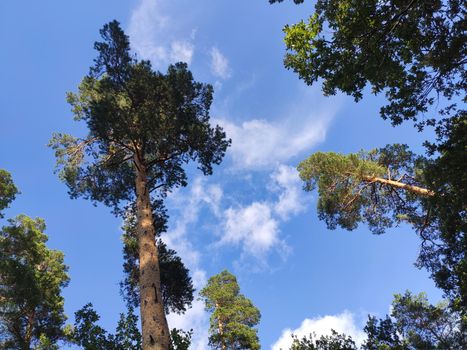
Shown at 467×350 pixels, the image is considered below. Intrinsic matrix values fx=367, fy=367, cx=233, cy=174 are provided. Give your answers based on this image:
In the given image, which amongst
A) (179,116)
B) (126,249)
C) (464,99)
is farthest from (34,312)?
(464,99)

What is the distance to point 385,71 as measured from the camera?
36.9 feet

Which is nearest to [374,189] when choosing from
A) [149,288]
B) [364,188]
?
[364,188]

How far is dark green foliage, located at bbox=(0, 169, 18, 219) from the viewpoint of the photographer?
712 inches

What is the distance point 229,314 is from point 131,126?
1557 centimetres

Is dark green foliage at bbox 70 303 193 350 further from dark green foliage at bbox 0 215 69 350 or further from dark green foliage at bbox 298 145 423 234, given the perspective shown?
dark green foliage at bbox 298 145 423 234

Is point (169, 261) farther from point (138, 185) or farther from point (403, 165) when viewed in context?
point (403, 165)

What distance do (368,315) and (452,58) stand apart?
11.6 m

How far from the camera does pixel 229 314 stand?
24047 mm

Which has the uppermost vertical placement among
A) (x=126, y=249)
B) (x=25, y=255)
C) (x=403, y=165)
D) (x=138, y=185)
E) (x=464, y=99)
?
(x=403, y=165)

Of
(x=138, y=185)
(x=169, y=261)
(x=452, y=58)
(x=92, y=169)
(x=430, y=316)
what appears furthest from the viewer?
(x=430, y=316)

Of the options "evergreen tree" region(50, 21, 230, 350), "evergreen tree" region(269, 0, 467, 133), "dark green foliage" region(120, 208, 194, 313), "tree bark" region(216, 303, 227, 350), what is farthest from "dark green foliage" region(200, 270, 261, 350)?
"evergreen tree" region(269, 0, 467, 133)

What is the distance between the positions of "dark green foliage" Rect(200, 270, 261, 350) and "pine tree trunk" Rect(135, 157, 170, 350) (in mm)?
13416

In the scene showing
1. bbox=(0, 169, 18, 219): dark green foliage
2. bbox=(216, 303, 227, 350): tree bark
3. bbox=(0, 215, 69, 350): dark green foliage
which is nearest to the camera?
bbox=(0, 215, 69, 350): dark green foliage

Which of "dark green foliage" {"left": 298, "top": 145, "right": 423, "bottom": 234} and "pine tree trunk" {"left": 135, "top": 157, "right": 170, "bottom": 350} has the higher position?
"dark green foliage" {"left": 298, "top": 145, "right": 423, "bottom": 234}
